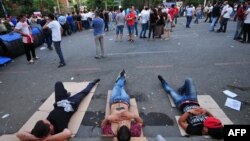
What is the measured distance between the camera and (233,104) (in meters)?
5.07

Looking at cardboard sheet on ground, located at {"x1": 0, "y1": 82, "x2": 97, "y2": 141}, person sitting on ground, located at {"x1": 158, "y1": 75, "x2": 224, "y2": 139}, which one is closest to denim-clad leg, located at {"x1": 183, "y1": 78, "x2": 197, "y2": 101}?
person sitting on ground, located at {"x1": 158, "y1": 75, "x2": 224, "y2": 139}

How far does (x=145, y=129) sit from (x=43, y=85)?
3719 millimetres

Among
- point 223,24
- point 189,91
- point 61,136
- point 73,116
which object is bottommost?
A: point 73,116

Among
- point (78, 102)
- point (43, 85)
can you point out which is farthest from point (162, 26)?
point (78, 102)

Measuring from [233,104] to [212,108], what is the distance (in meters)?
0.55

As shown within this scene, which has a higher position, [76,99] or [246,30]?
[246,30]

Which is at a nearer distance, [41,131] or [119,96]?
[41,131]

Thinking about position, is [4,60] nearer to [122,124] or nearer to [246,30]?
[122,124]

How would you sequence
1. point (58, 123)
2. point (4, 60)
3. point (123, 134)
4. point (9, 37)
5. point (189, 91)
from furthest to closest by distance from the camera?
point (9, 37) → point (4, 60) → point (189, 91) → point (58, 123) → point (123, 134)

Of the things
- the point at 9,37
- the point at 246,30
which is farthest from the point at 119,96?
the point at 246,30

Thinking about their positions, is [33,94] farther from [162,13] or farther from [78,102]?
[162,13]

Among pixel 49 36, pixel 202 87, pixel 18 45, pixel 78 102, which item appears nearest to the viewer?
pixel 78 102

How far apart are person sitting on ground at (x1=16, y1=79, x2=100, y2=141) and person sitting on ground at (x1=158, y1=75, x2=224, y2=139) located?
2.07 metres

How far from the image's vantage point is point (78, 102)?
512 centimetres
